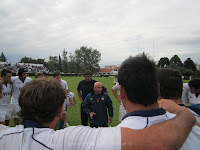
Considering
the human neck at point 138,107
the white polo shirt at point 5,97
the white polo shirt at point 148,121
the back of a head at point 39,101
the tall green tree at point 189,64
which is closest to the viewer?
the white polo shirt at point 148,121

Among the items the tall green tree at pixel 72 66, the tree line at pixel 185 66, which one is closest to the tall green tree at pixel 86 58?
the tall green tree at pixel 72 66

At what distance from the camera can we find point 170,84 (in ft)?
5.83

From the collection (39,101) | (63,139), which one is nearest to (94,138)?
(63,139)

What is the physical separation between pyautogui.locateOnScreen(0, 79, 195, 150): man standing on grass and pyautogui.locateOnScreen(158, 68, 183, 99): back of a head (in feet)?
1.40

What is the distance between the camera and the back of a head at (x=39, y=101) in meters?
1.27

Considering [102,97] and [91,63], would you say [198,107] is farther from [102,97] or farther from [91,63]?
[91,63]

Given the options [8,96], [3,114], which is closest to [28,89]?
[3,114]

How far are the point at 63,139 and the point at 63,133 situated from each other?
0.04m

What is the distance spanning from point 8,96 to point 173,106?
18.2 feet

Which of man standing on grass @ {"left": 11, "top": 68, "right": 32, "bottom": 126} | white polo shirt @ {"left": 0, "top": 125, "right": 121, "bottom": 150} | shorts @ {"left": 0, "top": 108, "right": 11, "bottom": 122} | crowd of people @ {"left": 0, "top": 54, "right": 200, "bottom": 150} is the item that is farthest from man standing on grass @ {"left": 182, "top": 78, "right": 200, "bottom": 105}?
shorts @ {"left": 0, "top": 108, "right": 11, "bottom": 122}

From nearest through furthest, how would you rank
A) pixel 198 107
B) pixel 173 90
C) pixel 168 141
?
pixel 168 141 < pixel 198 107 < pixel 173 90

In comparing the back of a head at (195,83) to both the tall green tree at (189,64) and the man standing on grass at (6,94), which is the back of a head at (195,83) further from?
the tall green tree at (189,64)

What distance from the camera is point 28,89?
131 cm

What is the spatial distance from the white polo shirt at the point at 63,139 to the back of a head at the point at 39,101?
145mm
